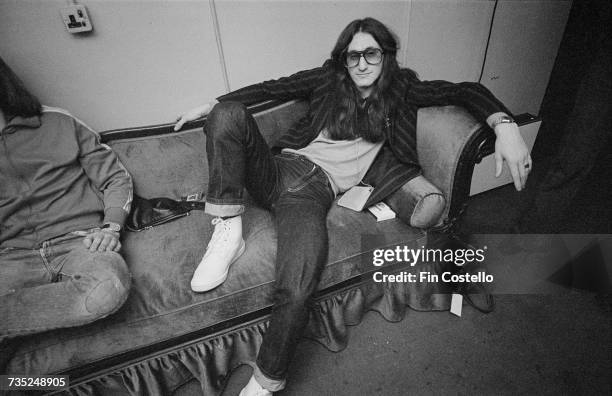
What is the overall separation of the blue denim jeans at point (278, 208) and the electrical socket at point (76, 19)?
80 centimetres

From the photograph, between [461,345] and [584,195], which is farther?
[584,195]

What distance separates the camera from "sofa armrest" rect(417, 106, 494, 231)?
4.02 ft

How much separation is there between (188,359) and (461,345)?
114 centimetres

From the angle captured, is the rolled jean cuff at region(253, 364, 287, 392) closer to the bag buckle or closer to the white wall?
the bag buckle

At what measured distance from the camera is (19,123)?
1.17 metres

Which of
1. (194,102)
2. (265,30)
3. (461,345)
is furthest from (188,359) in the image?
(265,30)

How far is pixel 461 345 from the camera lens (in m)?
1.33

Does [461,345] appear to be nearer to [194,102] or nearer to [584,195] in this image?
[584,195]

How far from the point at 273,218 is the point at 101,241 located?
663mm

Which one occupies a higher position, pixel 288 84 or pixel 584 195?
pixel 288 84

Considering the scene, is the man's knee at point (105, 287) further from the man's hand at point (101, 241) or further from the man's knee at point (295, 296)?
the man's knee at point (295, 296)

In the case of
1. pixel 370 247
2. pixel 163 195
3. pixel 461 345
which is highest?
pixel 163 195

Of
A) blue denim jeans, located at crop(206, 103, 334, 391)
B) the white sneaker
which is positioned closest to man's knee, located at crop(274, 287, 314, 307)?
blue denim jeans, located at crop(206, 103, 334, 391)

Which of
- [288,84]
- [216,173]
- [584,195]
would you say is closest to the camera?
[216,173]
